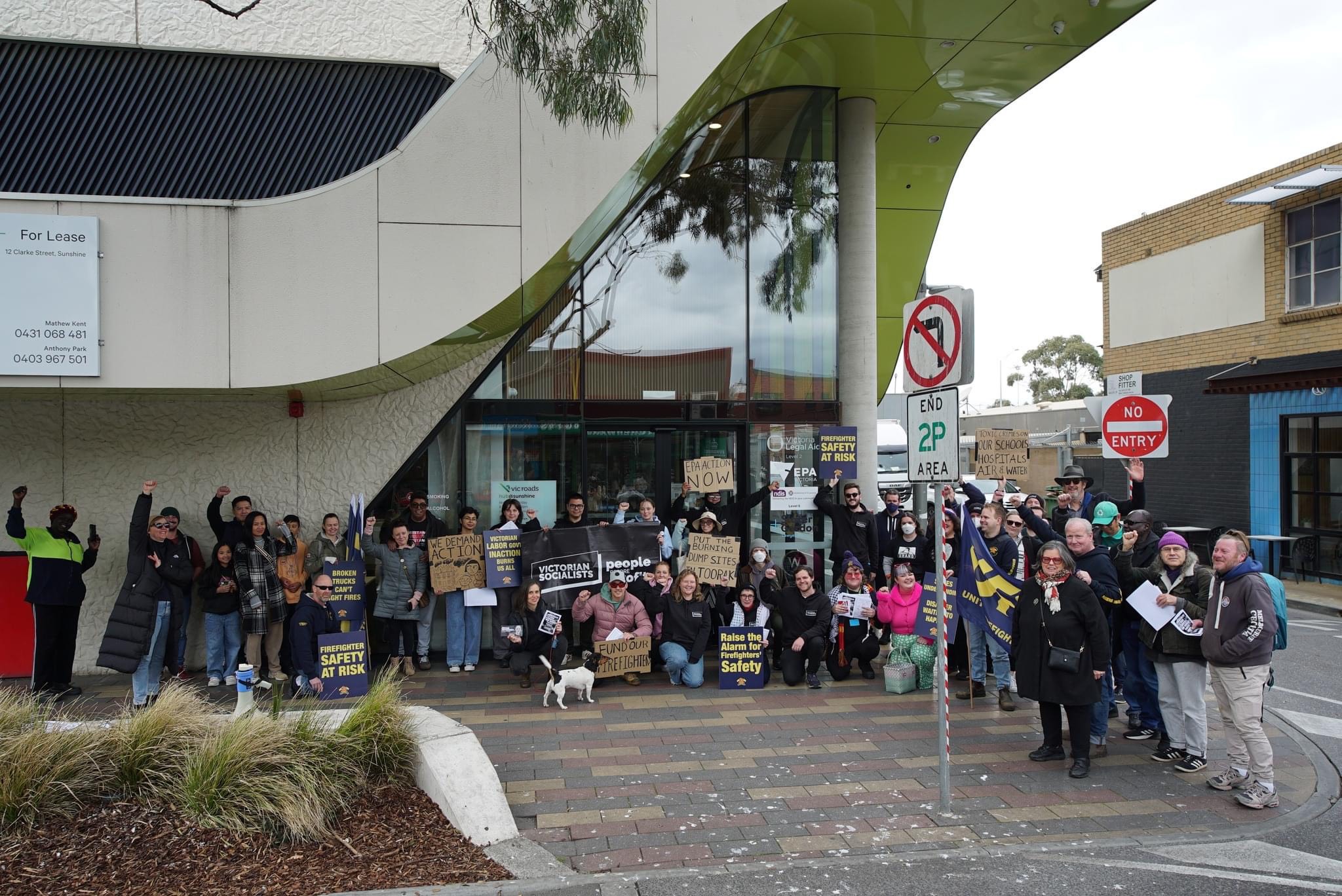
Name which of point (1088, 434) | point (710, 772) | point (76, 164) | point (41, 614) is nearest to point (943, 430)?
point (710, 772)

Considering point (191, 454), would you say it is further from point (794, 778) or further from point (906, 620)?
point (906, 620)

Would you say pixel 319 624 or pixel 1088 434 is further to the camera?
pixel 1088 434

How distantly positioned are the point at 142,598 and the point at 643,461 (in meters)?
5.59

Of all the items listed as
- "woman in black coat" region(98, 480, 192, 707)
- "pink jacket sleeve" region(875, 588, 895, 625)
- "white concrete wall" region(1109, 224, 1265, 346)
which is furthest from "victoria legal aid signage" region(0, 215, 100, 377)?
"white concrete wall" region(1109, 224, 1265, 346)

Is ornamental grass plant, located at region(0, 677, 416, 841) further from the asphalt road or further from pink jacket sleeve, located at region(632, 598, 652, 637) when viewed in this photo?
pink jacket sleeve, located at region(632, 598, 652, 637)

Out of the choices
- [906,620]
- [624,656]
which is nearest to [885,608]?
[906,620]

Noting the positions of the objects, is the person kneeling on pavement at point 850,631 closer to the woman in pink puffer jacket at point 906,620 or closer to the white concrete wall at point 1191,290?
the woman in pink puffer jacket at point 906,620

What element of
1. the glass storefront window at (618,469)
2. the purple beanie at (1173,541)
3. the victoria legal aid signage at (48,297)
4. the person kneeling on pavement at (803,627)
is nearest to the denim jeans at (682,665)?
the person kneeling on pavement at (803,627)

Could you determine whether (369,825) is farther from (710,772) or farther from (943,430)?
(943,430)

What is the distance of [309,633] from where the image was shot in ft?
28.3

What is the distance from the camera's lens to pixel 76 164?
9.62 m

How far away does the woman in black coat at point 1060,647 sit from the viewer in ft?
22.5

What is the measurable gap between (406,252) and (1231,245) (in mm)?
19525

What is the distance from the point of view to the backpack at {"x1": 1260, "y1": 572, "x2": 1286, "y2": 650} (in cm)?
638
